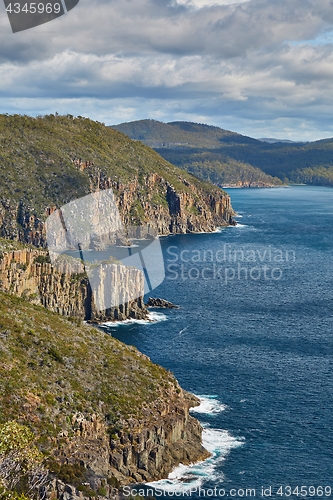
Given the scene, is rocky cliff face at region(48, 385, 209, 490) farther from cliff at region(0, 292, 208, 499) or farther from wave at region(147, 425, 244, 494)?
wave at region(147, 425, 244, 494)

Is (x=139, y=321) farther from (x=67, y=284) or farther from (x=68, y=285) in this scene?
(x=67, y=284)

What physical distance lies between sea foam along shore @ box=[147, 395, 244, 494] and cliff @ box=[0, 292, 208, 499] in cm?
138

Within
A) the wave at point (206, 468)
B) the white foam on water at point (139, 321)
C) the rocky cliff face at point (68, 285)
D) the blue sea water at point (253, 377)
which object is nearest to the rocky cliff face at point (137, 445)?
the wave at point (206, 468)

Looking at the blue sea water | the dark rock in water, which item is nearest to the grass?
the blue sea water

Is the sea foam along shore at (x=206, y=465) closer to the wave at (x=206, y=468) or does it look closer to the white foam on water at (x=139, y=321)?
the wave at (x=206, y=468)

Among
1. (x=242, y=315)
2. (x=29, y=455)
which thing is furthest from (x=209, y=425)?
(x=242, y=315)

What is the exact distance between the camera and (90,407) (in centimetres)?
9006

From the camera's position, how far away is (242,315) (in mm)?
167000

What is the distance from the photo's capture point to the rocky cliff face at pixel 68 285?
500 ft

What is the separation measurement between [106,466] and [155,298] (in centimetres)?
9941

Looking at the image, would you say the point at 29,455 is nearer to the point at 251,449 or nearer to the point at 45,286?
the point at 251,449

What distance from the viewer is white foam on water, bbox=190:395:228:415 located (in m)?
111

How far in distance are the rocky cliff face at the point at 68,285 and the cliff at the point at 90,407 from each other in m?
43.2

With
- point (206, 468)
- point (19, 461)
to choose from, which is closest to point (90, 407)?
point (206, 468)
